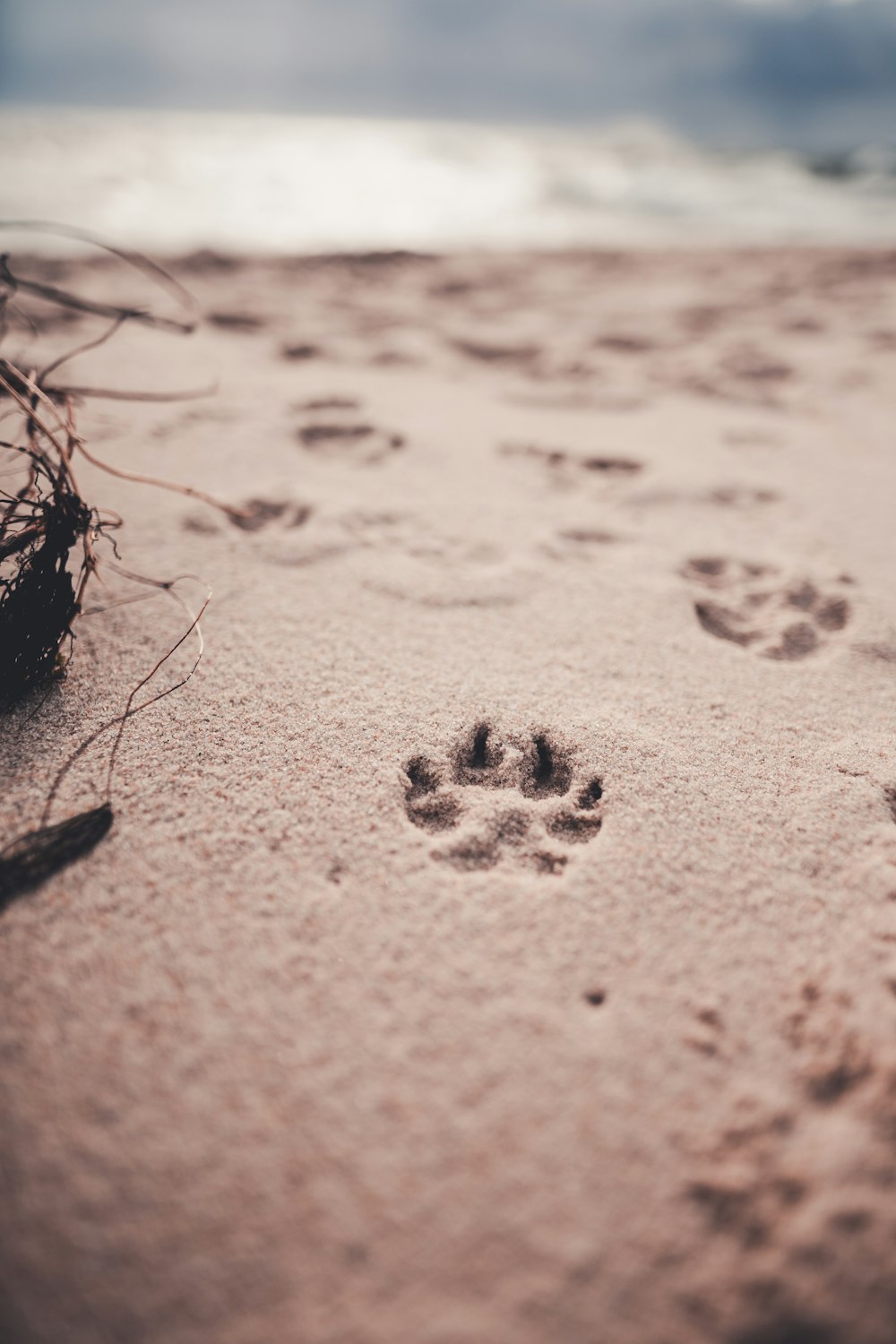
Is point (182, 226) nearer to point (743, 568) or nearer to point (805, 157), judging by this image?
point (743, 568)

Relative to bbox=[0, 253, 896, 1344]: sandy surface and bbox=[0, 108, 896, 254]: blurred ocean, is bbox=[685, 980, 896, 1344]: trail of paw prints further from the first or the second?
bbox=[0, 108, 896, 254]: blurred ocean

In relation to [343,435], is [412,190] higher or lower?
higher

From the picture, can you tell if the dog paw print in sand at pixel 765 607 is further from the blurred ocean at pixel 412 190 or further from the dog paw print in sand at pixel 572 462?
the blurred ocean at pixel 412 190

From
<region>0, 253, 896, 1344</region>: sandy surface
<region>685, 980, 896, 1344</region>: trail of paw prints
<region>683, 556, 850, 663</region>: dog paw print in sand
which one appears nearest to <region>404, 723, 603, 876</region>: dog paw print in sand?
<region>0, 253, 896, 1344</region>: sandy surface

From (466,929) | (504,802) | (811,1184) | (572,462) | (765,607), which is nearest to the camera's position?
(811,1184)

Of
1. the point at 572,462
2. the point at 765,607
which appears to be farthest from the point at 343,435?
the point at 765,607

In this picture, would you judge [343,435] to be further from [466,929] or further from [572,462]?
[466,929]
